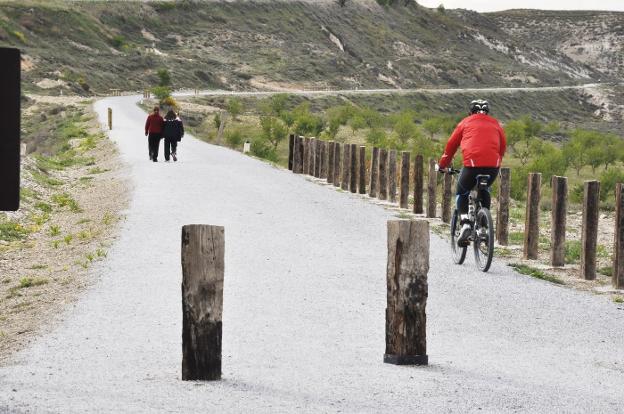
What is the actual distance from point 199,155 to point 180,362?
23464 millimetres

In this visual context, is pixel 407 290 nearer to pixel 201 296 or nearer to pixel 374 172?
pixel 201 296

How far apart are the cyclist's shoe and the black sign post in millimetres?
8079

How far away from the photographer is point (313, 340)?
28.8 ft

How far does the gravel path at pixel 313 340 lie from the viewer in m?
6.84

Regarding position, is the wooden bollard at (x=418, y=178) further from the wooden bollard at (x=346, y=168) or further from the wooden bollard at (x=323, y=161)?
the wooden bollard at (x=323, y=161)

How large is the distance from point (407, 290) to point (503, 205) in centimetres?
844

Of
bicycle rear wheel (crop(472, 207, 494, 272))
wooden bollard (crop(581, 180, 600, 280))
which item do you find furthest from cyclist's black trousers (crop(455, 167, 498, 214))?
wooden bollard (crop(581, 180, 600, 280))

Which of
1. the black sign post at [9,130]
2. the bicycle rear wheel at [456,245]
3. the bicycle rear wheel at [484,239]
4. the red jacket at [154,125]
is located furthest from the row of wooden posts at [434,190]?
the black sign post at [9,130]

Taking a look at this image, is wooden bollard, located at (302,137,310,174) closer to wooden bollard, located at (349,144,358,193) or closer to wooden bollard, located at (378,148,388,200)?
wooden bollard, located at (349,144,358,193)

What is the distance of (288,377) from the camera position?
24.3 feet

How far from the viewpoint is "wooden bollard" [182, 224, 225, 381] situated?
23.7ft

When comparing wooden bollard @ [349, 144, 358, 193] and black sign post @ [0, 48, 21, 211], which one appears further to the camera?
wooden bollard @ [349, 144, 358, 193]

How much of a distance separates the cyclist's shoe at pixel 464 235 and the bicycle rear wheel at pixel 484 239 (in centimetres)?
9

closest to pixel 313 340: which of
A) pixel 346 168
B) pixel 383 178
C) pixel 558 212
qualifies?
pixel 558 212
